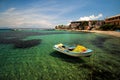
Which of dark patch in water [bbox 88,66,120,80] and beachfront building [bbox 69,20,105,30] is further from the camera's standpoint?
beachfront building [bbox 69,20,105,30]

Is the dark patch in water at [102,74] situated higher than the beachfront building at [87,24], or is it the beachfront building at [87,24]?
the beachfront building at [87,24]

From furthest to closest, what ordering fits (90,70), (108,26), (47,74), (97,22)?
(97,22)
(108,26)
(90,70)
(47,74)

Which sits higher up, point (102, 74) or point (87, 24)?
point (87, 24)

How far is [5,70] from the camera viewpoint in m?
10.7

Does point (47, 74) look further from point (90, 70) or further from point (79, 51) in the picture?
point (79, 51)

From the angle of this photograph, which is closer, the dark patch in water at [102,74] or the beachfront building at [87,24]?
the dark patch in water at [102,74]

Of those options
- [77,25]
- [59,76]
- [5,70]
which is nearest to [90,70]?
[59,76]

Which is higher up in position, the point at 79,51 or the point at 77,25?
the point at 77,25

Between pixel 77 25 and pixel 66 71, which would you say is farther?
pixel 77 25

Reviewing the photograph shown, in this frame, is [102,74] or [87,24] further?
[87,24]

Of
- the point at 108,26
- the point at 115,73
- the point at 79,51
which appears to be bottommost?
the point at 115,73

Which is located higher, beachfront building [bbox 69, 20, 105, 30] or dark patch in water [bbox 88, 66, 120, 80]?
beachfront building [bbox 69, 20, 105, 30]

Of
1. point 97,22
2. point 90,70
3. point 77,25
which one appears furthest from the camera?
point 77,25

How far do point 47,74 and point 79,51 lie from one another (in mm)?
6074
